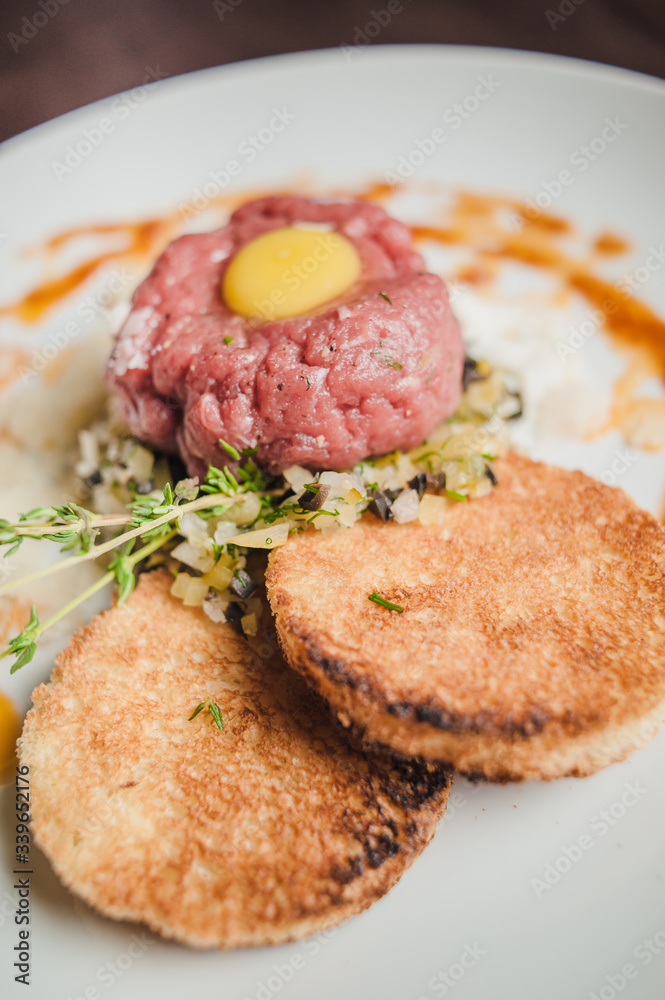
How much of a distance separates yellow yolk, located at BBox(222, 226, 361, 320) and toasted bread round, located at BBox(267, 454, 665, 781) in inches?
44.3

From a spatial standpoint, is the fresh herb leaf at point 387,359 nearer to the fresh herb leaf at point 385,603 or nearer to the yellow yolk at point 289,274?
the yellow yolk at point 289,274

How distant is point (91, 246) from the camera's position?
214 inches

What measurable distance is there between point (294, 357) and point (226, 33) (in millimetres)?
4974

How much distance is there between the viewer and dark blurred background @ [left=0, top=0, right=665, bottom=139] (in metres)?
5.89

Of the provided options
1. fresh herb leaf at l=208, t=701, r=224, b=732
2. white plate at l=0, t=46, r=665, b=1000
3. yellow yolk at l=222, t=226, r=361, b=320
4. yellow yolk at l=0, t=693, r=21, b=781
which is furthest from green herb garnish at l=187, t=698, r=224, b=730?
yellow yolk at l=222, t=226, r=361, b=320

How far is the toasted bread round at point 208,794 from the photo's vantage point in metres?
2.45

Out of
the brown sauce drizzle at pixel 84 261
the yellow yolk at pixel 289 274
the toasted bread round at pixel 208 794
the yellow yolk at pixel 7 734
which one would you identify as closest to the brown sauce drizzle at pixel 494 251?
the brown sauce drizzle at pixel 84 261

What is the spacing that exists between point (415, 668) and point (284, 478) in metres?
1.24

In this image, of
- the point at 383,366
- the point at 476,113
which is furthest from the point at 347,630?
the point at 476,113

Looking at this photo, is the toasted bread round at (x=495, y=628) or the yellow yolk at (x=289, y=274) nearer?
the toasted bread round at (x=495, y=628)

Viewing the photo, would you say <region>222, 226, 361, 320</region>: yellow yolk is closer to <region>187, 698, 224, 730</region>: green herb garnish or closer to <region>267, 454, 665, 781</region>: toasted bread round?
<region>267, 454, 665, 781</region>: toasted bread round

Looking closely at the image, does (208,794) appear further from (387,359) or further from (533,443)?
(533,443)

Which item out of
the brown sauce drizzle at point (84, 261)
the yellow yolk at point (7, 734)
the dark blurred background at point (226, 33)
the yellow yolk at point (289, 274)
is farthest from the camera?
the dark blurred background at point (226, 33)

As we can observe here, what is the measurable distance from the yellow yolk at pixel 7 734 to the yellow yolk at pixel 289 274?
7.22 ft
